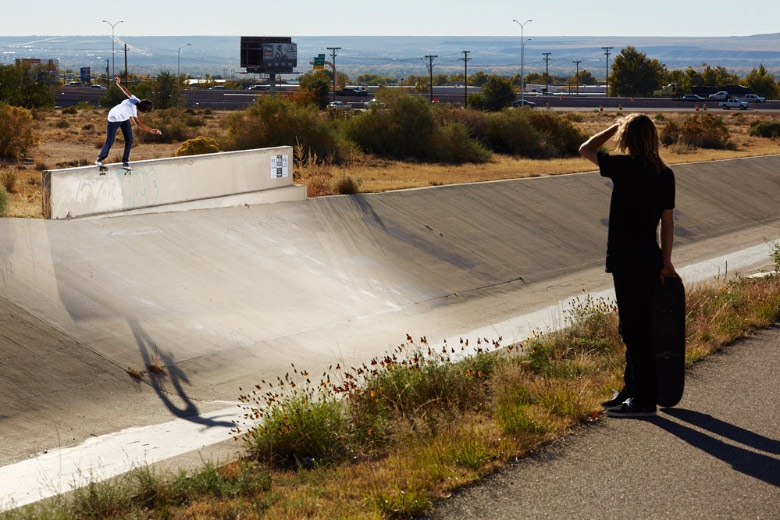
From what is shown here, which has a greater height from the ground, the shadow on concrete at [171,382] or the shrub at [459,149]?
the shrub at [459,149]

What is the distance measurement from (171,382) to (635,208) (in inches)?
282

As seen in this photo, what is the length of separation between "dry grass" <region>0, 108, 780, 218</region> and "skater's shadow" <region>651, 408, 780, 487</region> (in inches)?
521

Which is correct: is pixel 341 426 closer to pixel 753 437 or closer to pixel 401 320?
pixel 753 437

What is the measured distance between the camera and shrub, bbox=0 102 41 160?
34.3m

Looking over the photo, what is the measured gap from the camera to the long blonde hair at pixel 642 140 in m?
6.75

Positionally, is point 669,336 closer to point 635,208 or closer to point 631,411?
point 631,411

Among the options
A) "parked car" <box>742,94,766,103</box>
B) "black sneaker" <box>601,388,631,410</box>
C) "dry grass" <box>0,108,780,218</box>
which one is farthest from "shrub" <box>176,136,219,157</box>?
"parked car" <box>742,94,766,103</box>

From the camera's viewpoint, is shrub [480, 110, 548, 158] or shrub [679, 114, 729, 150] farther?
shrub [679, 114, 729, 150]

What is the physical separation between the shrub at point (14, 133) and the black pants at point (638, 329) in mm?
30526

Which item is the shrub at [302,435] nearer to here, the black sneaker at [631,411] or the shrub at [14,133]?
the black sneaker at [631,411]

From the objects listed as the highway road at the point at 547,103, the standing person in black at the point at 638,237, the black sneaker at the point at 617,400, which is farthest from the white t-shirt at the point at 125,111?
the highway road at the point at 547,103

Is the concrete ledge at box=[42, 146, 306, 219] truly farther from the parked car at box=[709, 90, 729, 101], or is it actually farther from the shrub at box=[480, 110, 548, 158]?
the parked car at box=[709, 90, 729, 101]

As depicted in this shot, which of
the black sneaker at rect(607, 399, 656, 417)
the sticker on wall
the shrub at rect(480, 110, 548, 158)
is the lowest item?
the black sneaker at rect(607, 399, 656, 417)

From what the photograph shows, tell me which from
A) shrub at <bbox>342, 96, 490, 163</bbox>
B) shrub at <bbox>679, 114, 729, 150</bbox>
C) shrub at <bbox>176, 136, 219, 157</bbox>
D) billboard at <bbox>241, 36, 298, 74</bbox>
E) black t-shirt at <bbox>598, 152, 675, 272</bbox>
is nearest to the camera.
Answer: black t-shirt at <bbox>598, 152, 675, 272</bbox>
